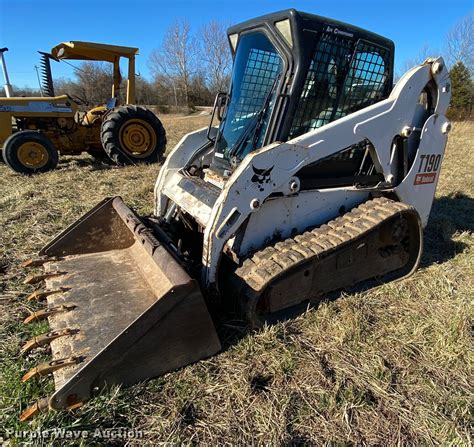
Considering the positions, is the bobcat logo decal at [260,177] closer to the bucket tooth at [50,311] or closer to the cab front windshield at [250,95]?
the cab front windshield at [250,95]

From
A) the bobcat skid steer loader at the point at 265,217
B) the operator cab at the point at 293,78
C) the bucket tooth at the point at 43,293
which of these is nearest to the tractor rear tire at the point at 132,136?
the bobcat skid steer loader at the point at 265,217

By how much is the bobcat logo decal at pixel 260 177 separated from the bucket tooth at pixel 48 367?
1.58 metres

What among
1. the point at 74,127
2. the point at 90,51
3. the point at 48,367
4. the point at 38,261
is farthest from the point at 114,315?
the point at 90,51

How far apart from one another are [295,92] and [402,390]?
86.2 inches

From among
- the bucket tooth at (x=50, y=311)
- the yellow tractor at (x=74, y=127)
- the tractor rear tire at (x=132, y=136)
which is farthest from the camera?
the tractor rear tire at (x=132, y=136)

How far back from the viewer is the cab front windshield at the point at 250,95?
320 cm

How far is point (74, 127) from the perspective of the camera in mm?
8695

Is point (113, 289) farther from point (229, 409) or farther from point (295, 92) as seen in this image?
point (295, 92)

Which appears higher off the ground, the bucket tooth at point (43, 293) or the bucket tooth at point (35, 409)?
the bucket tooth at point (43, 293)

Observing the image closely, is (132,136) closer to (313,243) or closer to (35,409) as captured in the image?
(313,243)

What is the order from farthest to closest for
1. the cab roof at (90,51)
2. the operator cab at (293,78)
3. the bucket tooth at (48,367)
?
the cab roof at (90,51)
the operator cab at (293,78)
the bucket tooth at (48,367)

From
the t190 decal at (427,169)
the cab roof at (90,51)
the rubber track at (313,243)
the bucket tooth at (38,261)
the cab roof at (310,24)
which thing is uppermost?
the cab roof at (90,51)

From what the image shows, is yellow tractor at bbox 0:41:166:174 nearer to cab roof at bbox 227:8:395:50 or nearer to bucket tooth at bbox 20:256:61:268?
bucket tooth at bbox 20:256:61:268

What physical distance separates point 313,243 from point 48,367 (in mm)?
1875
